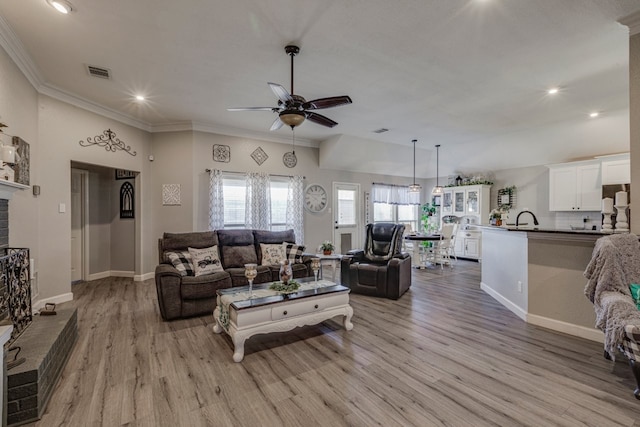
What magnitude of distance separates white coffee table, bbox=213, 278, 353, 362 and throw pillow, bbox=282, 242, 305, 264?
1185 millimetres

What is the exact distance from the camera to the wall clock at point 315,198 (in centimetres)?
681

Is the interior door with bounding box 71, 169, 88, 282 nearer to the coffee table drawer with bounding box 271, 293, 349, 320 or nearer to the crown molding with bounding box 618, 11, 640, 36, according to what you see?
the coffee table drawer with bounding box 271, 293, 349, 320

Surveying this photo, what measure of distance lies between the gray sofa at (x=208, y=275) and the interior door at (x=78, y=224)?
2.57m

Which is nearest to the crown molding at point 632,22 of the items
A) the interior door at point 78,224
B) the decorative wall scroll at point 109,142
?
the decorative wall scroll at point 109,142

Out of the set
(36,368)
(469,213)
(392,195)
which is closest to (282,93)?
(36,368)

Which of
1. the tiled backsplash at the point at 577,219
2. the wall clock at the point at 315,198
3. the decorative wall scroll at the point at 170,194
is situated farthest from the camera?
→ the wall clock at the point at 315,198

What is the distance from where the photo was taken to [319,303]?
10.0ft

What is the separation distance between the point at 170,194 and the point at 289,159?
2.52 metres

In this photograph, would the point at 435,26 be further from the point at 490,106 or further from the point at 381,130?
the point at 381,130

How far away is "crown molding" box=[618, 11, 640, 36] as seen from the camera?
2459mm

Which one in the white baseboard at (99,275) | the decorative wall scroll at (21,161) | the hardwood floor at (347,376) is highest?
the decorative wall scroll at (21,161)

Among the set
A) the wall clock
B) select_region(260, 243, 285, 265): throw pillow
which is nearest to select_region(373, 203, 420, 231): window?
the wall clock

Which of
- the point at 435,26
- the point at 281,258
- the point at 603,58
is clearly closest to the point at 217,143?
the point at 281,258

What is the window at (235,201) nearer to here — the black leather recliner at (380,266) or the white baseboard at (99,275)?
the black leather recliner at (380,266)
